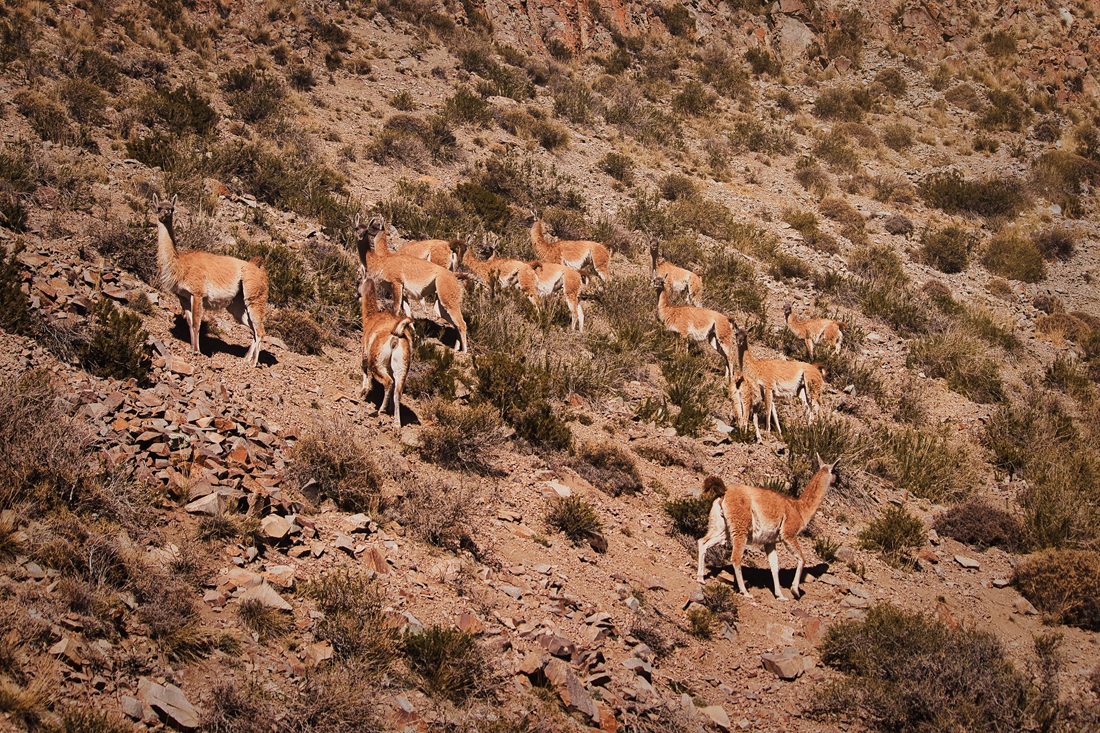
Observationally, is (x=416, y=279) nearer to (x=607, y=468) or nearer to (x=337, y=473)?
(x=607, y=468)

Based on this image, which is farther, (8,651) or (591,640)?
(591,640)

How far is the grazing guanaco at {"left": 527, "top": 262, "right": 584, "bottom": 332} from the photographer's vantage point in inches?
549

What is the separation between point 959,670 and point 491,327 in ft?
26.8

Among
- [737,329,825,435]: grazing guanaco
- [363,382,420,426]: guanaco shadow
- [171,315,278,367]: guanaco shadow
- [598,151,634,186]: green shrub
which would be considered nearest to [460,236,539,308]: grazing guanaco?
[737,329,825,435]: grazing guanaco

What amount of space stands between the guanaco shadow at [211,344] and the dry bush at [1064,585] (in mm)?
10253

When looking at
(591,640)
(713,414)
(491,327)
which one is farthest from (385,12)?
(591,640)

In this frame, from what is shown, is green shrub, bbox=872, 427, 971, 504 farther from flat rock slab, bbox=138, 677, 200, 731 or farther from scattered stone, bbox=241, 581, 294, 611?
flat rock slab, bbox=138, 677, 200, 731

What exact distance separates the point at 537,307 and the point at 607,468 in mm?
5089

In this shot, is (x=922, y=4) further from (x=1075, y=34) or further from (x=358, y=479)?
(x=358, y=479)

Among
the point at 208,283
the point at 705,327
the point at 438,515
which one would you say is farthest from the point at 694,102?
the point at 438,515

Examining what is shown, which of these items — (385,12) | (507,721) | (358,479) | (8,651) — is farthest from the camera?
(385,12)

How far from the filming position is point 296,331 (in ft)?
33.4

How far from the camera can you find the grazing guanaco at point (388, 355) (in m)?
8.45

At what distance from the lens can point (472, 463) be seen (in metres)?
8.43
